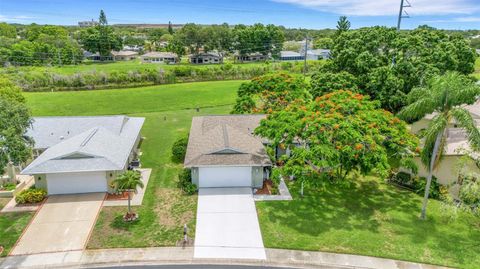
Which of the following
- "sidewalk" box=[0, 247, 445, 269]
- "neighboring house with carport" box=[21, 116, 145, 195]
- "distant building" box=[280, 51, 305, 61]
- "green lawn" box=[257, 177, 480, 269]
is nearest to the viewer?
"sidewalk" box=[0, 247, 445, 269]

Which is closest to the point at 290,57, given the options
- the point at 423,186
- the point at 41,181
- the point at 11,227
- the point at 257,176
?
the point at 423,186

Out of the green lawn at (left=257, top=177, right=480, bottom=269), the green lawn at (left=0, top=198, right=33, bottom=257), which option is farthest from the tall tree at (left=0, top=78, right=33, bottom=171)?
the green lawn at (left=257, top=177, right=480, bottom=269)

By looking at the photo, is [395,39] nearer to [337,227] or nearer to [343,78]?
[343,78]

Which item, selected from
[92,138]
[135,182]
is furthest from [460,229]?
[92,138]

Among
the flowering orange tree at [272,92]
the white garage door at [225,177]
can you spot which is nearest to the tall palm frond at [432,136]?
the white garage door at [225,177]

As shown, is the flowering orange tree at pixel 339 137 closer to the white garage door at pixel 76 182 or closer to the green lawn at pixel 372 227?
the green lawn at pixel 372 227

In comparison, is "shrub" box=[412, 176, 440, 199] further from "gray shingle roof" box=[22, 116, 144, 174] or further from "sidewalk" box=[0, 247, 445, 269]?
"gray shingle roof" box=[22, 116, 144, 174]
